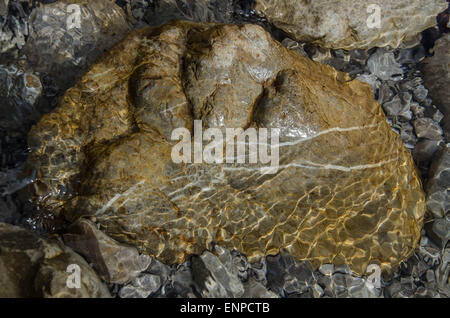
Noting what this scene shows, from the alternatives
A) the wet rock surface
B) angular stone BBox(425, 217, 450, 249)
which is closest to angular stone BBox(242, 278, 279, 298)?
the wet rock surface

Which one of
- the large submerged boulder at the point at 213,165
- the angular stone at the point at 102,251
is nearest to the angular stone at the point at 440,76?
the large submerged boulder at the point at 213,165

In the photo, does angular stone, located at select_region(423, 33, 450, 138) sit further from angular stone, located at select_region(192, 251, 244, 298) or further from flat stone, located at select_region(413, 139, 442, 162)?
angular stone, located at select_region(192, 251, 244, 298)

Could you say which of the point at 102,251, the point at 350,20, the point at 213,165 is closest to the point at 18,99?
the point at 102,251

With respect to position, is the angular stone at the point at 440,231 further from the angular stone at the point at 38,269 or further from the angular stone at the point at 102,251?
the angular stone at the point at 38,269

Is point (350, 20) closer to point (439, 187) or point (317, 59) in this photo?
point (317, 59)

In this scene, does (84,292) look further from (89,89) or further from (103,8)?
(103,8)

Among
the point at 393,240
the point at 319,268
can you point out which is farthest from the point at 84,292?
the point at 393,240
